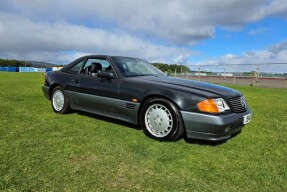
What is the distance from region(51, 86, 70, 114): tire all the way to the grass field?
2.38 feet

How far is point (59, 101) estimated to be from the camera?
18.3 ft

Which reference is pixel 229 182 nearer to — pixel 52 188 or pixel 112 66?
pixel 52 188

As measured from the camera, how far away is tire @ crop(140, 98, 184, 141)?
3689 millimetres

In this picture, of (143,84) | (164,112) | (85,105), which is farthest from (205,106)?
(85,105)

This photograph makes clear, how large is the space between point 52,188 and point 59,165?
518 millimetres

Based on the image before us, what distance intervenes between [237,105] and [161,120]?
3.89 feet

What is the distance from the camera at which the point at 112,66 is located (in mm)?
4676

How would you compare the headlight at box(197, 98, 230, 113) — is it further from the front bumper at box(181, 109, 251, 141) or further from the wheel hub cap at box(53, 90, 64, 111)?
the wheel hub cap at box(53, 90, 64, 111)

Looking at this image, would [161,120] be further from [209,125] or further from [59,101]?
[59,101]

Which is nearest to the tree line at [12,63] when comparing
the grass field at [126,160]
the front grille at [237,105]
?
the grass field at [126,160]

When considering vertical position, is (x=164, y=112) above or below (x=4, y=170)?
above

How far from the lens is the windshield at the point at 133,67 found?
4.63 meters

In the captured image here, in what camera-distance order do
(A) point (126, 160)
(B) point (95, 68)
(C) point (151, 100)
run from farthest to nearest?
(B) point (95, 68), (C) point (151, 100), (A) point (126, 160)

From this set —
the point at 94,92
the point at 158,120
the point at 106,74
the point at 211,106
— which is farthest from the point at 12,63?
the point at 211,106
